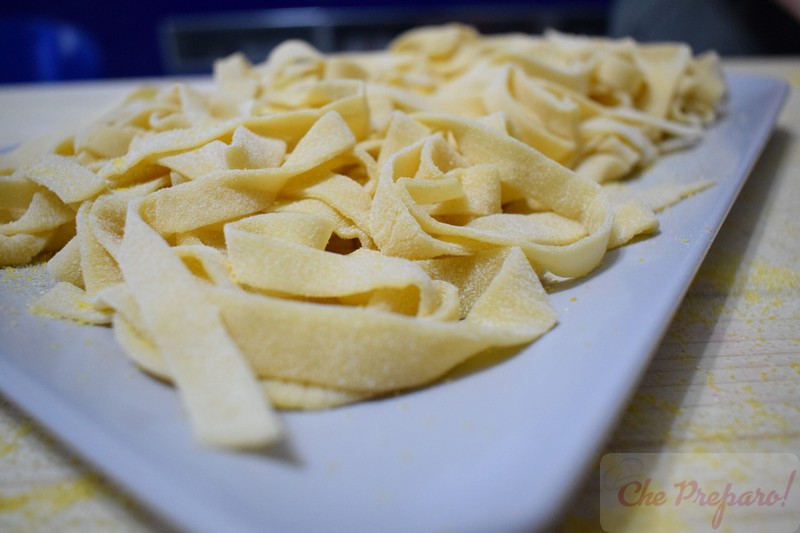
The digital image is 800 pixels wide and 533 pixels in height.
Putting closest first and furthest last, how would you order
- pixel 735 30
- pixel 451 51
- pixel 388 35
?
pixel 451 51 → pixel 735 30 → pixel 388 35

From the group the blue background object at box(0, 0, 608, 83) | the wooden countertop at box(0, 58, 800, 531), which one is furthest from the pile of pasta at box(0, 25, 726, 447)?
the blue background object at box(0, 0, 608, 83)

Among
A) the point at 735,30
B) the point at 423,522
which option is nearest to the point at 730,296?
the point at 423,522

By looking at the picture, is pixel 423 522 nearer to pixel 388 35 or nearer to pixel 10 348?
pixel 10 348

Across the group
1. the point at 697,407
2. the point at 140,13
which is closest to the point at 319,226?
the point at 697,407

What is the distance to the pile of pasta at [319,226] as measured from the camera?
0.70 m

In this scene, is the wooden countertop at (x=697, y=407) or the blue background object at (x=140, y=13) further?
the blue background object at (x=140, y=13)

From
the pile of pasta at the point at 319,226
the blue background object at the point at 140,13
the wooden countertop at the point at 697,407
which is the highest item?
the pile of pasta at the point at 319,226

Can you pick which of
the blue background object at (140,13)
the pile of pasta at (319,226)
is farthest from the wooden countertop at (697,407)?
the blue background object at (140,13)

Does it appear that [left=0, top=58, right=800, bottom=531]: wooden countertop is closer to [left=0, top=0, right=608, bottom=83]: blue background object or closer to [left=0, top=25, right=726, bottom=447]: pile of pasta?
[left=0, top=25, right=726, bottom=447]: pile of pasta

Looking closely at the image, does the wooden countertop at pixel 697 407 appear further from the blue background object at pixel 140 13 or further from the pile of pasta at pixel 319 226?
the blue background object at pixel 140 13

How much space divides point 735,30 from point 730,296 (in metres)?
3.24

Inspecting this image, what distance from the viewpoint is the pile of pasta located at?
0.70 meters

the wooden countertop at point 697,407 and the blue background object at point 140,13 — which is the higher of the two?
the wooden countertop at point 697,407

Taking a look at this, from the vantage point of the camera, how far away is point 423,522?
0.49 metres
